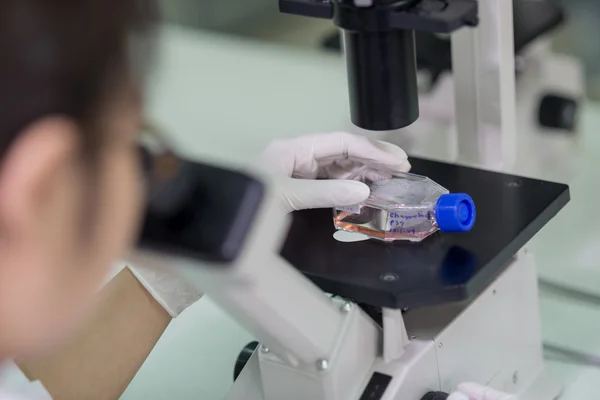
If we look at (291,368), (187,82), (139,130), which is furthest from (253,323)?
(187,82)

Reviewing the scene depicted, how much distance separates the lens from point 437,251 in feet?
2.82

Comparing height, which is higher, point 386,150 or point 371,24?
point 371,24

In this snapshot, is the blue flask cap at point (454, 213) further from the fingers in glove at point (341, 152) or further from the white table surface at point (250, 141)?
the white table surface at point (250, 141)

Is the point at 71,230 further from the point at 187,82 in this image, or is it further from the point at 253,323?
the point at 187,82

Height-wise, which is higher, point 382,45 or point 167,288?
point 382,45

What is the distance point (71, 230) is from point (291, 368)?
394 mm

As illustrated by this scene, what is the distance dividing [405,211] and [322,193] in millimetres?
85

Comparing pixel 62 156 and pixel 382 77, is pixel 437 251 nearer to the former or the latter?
pixel 382 77

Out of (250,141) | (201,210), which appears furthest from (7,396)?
(250,141)

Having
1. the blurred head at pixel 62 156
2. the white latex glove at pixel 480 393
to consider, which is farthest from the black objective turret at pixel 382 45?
the blurred head at pixel 62 156

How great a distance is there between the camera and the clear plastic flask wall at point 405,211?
865 millimetres

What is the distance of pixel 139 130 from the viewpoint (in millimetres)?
459

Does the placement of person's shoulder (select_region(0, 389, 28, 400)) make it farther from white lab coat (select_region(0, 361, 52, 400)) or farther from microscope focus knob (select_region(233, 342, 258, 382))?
microscope focus knob (select_region(233, 342, 258, 382))

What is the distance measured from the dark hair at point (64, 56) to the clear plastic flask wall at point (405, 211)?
49 centimetres
